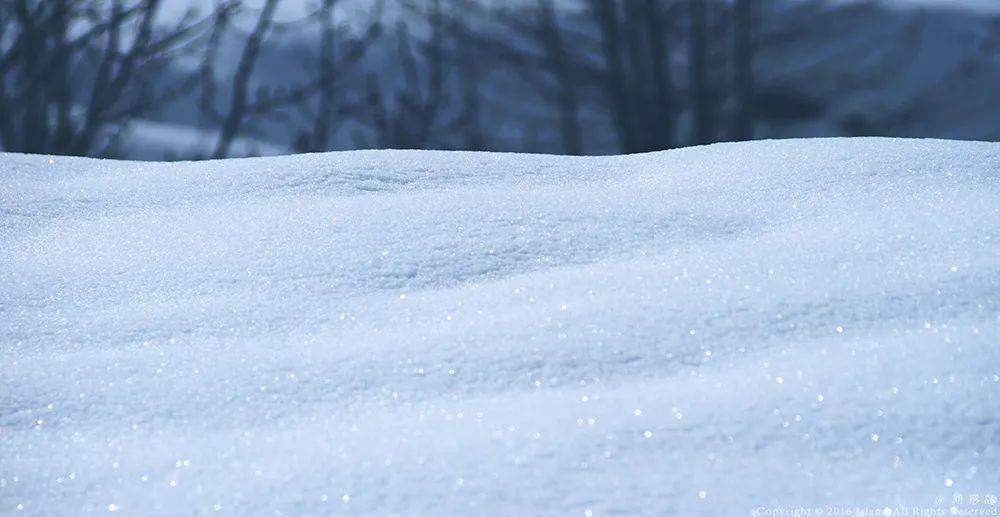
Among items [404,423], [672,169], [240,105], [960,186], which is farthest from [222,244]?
[240,105]

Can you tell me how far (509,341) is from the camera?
97 centimetres

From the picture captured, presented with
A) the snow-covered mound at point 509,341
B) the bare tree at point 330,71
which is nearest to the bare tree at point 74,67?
the bare tree at point 330,71

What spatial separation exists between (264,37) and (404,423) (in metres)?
4.61

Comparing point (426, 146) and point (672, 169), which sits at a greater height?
point (672, 169)

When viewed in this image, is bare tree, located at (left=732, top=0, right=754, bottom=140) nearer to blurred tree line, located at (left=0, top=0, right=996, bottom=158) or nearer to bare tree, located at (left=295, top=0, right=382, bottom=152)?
blurred tree line, located at (left=0, top=0, right=996, bottom=158)

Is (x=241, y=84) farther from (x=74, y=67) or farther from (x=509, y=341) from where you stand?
(x=509, y=341)

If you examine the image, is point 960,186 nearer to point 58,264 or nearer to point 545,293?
point 545,293

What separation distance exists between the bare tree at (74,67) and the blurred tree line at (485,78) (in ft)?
0.06

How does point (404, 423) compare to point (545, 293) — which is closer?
point (404, 423)

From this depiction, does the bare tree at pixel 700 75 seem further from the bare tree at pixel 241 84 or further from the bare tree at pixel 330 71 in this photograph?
the bare tree at pixel 241 84

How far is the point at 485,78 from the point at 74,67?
6.91 feet

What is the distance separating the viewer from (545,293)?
109cm

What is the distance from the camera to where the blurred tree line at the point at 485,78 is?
195 inches

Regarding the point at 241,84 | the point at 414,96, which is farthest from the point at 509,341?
the point at 414,96
